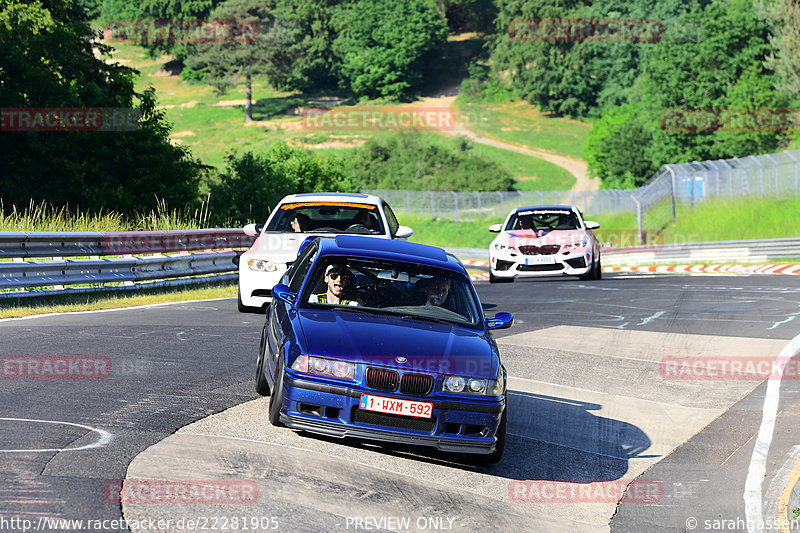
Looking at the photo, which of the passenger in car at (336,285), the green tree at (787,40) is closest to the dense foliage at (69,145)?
the passenger in car at (336,285)

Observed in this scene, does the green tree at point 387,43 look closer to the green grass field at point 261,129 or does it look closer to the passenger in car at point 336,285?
the green grass field at point 261,129

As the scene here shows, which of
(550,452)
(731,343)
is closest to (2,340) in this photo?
(550,452)

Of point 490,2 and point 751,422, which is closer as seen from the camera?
point 751,422

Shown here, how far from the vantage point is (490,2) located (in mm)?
164875

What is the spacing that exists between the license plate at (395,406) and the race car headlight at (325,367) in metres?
0.19

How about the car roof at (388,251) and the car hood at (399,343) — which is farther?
the car roof at (388,251)

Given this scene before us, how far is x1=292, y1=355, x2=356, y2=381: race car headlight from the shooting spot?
690 cm

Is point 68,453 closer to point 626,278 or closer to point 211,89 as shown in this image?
point 626,278

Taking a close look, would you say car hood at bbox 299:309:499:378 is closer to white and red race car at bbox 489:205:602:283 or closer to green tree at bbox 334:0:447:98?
white and red race car at bbox 489:205:602:283

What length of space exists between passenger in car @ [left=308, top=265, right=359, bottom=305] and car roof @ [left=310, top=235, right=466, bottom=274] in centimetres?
14

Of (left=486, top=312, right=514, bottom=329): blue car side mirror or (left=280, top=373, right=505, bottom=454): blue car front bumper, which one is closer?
(left=280, top=373, right=505, bottom=454): blue car front bumper

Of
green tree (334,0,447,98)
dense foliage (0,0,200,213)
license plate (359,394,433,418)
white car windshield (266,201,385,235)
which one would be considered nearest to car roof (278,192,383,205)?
white car windshield (266,201,385,235)

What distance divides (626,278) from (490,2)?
478ft

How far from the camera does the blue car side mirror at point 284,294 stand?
26.4ft
